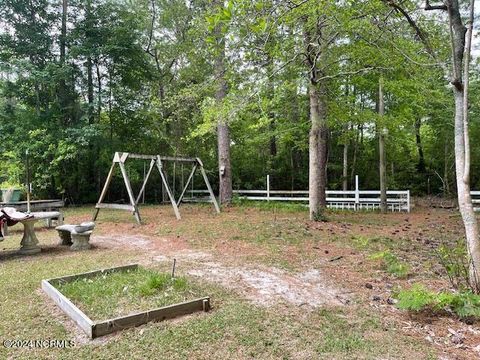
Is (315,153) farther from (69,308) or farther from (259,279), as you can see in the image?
(69,308)

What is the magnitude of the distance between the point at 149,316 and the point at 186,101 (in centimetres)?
925

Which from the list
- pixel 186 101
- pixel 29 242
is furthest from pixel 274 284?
pixel 186 101

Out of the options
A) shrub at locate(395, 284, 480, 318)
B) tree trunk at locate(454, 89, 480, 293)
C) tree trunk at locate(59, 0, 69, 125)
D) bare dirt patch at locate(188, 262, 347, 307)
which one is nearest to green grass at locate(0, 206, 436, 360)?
bare dirt patch at locate(188, 262, 347, 307)

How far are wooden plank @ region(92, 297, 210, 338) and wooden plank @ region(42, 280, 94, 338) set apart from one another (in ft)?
0.26

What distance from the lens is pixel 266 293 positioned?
3531 mm

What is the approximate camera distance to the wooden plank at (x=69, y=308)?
2.60 metres

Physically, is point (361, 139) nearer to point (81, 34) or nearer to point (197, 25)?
point (197, 25)

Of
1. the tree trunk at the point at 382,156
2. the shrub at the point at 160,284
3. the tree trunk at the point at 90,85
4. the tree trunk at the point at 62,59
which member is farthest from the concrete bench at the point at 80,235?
the tree trunk at the point at 62,59

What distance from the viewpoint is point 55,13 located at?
13.3 metres

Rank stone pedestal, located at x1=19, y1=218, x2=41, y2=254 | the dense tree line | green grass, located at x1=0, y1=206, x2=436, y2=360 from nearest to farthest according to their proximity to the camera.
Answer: green grass, located at x1=0, y1=206, x2=436, y2=360 → stone pedestal, located at x1=19, y1=218, x2=41, y2=254 → the dense tree line

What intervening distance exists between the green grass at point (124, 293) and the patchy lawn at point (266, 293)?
0.66ft

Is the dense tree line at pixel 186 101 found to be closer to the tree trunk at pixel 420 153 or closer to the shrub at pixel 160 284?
the tree trunk at pixel 420 153

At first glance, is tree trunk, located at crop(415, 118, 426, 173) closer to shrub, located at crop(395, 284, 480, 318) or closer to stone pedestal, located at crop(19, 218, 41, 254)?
shrub, located at crop(395, 284, 480, 318)

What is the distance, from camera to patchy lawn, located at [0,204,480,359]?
2443 mm
